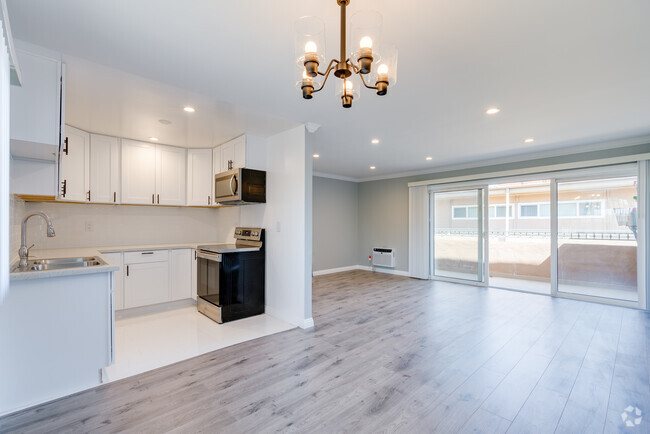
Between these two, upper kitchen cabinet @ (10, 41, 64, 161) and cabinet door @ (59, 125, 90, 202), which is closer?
upper kitchen cabinet @ (10, 41, 64, 161)

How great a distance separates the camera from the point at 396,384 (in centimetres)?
225

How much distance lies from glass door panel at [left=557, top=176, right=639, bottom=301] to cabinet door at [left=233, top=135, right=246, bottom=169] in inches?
197

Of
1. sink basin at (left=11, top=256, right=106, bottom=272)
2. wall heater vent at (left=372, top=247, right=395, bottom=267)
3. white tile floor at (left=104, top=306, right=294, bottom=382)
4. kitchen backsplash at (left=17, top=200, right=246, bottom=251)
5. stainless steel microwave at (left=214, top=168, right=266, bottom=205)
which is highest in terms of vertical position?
stainless steel microwave at (left=214, top=168, right=266, bottom=205)

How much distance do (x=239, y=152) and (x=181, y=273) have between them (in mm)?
1845

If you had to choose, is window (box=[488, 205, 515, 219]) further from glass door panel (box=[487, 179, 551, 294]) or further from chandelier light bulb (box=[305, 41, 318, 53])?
chandelier light bulb (box=[305, 41, 318, 53])

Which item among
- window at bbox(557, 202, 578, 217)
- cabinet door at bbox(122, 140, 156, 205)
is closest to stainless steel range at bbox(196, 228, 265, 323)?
cabinet door at bbox(122, 140, 156, 205)

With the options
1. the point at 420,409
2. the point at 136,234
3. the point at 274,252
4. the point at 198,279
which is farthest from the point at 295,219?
the point at 136,234

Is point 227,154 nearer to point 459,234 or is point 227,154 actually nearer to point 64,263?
point 64,263

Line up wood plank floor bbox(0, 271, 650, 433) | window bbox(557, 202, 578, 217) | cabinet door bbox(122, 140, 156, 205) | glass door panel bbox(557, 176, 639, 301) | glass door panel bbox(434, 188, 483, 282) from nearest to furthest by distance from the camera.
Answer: wood plank floor bbox(0, 271, 650, 433)
cabinet door bbox(122, 140, 156, 205)
glass door panel bbox(557, 176, 639, 301)
window bbox(557, 202, 578, 217)
glass door panel bbox(434, 188, 483, 282)

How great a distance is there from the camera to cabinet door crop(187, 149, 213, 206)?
4.43m

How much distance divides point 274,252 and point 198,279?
116 cm

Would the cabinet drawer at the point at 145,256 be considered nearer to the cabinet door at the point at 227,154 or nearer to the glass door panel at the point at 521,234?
the cabinet door at the point at 227,154

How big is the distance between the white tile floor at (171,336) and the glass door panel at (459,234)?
13.3 feet

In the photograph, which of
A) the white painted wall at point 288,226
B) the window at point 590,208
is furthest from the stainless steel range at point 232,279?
the window at point 590,208
